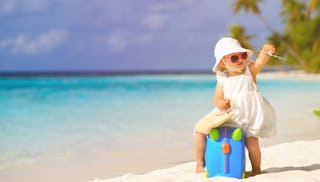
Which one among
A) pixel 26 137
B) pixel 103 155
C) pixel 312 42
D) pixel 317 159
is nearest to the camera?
pixel 317 159

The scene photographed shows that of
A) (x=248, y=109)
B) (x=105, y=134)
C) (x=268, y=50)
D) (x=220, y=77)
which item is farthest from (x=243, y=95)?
(x=105, y=134)

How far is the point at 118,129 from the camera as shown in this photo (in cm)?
822

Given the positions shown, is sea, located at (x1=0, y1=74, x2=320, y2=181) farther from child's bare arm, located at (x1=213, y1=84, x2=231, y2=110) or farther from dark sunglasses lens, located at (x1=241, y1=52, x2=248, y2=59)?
dark sunglasses lens, located at (x1=241, y1=52, x2=248, y2=59)

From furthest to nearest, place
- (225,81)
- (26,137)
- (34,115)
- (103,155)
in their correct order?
1. (34,115)
2. (26,137)
3. (103,155)
4. (225,81)

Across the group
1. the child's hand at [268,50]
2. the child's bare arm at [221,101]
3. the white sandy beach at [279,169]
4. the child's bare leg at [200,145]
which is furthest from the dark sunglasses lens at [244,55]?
the white sandy beach at [279,169]

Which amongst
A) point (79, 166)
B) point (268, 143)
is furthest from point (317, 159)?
point (79, 166)

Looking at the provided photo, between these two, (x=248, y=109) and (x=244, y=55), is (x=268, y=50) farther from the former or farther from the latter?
(x=248, y=109)

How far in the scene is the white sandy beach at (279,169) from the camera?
12.5ft

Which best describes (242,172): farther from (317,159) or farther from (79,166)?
(79,166)

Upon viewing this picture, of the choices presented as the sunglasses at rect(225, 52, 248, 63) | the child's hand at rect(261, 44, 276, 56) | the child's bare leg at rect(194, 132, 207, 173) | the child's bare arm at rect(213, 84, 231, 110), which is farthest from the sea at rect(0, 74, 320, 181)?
the child's hand at rect(261, 44, 276, 56)

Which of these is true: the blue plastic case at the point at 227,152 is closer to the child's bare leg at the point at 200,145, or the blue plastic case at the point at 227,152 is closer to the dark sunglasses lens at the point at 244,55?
the child's bare leg at the point at 200,145

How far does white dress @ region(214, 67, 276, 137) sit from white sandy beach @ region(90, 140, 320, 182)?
0.34 meters

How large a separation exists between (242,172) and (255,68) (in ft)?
2.39

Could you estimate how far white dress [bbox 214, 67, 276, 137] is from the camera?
375 cm
